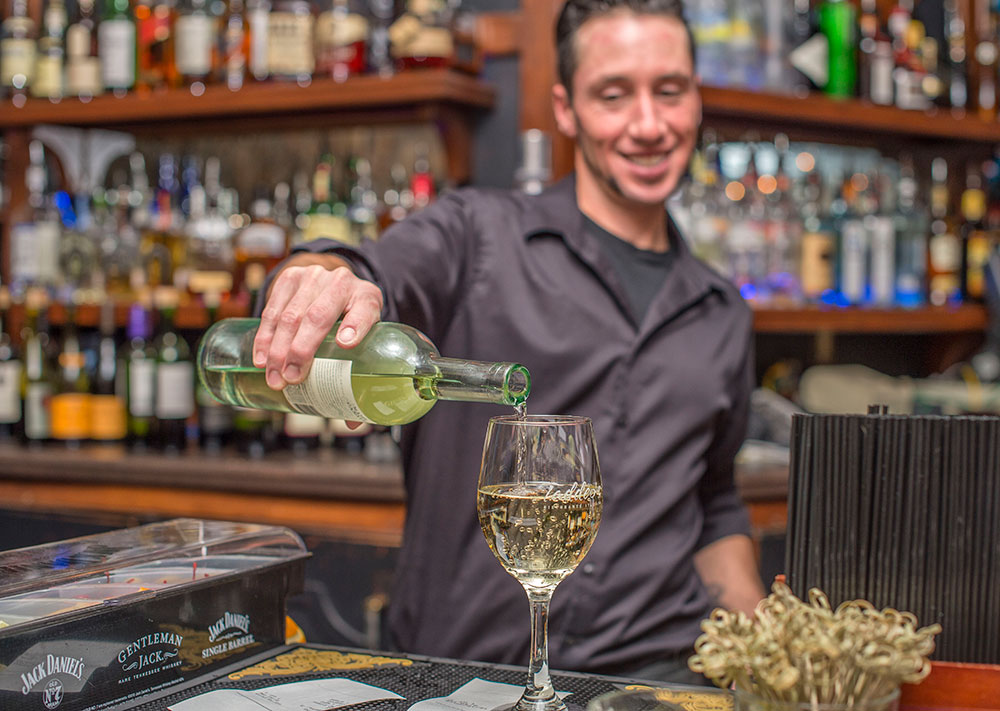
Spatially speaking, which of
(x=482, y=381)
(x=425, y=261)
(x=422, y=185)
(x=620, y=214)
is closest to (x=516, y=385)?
(x=482, y=381)

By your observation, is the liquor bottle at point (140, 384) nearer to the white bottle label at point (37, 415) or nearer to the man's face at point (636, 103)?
the white bottle label at point (37, 415)

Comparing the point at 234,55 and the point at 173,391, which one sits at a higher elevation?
the point at 234,55

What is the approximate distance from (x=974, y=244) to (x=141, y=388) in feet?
7.22

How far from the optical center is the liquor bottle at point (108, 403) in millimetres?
2777

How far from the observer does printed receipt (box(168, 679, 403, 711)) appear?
93cm

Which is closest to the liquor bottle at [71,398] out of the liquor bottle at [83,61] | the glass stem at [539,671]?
the liquor bottle at [83,61]

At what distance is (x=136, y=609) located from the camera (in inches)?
37.7

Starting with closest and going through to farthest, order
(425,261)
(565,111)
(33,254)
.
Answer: (425,261)
(565,111)
(33,254)

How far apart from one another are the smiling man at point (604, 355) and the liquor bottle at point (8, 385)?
1628 mm

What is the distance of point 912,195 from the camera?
2.96 meters

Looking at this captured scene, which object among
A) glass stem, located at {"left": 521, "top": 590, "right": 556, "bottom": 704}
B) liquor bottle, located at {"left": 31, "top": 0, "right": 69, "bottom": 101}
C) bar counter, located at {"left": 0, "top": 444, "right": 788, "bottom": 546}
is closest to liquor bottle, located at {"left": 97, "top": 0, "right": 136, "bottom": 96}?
liquor bottle, located at {"left": 31, "top": 0, "right": 69, "bottom": 101}

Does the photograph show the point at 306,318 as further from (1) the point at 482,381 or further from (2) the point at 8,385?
(2) the point at 8,385

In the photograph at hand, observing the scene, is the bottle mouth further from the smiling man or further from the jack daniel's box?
the smiling man

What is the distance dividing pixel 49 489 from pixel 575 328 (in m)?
1.59
